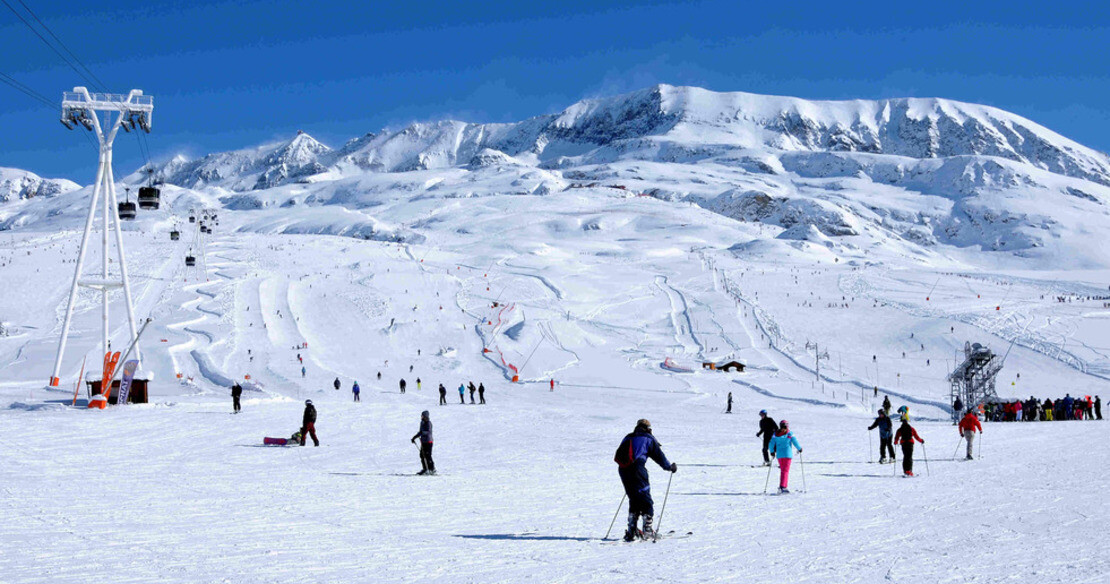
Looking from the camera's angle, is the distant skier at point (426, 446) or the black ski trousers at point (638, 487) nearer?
the black ski trousers at point (638, 487)

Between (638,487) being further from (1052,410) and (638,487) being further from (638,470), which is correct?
(1052,410)

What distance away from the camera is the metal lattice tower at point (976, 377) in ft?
129

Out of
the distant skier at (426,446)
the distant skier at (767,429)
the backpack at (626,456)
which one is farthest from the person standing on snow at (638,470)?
the distant skier at (767,429)

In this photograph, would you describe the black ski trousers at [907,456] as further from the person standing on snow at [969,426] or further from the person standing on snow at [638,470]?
the person standing on snow at [638,470]

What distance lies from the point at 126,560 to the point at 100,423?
1547cm

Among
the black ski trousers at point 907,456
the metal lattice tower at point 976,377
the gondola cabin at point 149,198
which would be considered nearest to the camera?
the black ski trousers at point 907,456

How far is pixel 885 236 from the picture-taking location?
Result: 17362cm

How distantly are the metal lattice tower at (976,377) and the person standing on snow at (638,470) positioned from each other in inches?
1322

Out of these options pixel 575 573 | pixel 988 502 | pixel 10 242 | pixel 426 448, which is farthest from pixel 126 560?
pixel 10 242

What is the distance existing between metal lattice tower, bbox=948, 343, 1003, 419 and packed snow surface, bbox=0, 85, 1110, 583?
6.48ft

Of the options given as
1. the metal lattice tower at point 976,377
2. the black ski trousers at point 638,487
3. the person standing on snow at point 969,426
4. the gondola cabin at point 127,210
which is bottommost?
the black ski trousers at point 638,487

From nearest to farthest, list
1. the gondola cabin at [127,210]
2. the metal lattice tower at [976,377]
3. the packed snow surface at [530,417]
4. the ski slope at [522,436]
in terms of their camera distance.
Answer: the ski slope at [522,436]
the packed snow surface at [530,417]
the gondola cabin at [127,210]
the metal lattice tower at [976,377]

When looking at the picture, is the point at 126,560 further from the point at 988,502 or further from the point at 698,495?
the point at 988,502

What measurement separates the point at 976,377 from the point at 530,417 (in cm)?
2238
